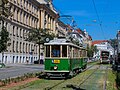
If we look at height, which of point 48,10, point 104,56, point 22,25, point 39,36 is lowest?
point 104,56

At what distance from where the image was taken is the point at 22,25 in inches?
3214

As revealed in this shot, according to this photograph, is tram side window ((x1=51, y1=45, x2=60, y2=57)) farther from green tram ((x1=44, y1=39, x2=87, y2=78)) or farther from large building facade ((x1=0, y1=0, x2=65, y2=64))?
large building facade ((x1=0, y1=0, x2=65, y2=64))

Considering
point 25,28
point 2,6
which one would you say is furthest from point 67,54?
point 25,28

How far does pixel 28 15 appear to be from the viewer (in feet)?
289

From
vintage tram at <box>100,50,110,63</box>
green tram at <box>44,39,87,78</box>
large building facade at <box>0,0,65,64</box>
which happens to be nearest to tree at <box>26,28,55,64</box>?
large building facade at <box>0,0,65,64</box>

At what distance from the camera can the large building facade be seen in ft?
237

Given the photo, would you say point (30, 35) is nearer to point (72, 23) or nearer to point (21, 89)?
Answer: point (72, 23)

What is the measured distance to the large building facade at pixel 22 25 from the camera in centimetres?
7212

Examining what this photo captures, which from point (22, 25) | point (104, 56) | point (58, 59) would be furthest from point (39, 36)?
point (58, 59)

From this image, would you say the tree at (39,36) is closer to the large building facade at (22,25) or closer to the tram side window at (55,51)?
the large building facade at (22,25)

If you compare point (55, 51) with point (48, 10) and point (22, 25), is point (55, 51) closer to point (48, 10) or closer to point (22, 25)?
point (22, 25)

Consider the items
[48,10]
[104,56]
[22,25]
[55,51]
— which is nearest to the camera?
[55,51]

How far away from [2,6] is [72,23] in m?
43.5

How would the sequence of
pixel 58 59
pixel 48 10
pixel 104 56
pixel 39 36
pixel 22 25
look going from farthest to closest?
Result: 1. pixel 48 10
2. pixel 22 25
3. pixel 39 36
4. pixel 104 56
5. pixel 58 59
